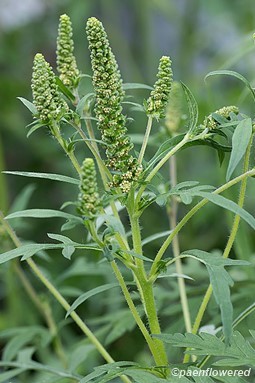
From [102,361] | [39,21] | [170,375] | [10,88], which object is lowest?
[102,361]

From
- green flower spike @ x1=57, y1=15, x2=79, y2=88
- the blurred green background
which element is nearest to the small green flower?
green flower spike @ x1=57, y1=15, x2=79, y2=88

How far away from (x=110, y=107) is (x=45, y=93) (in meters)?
0.06

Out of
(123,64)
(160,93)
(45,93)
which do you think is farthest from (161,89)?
(123,64)

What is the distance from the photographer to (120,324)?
1.11 meters

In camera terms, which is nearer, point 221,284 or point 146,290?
point 221,284

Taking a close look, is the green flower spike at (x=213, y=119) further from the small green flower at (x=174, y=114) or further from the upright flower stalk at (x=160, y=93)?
the small green flower at (x=174, y=114)

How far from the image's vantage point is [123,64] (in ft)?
8.77

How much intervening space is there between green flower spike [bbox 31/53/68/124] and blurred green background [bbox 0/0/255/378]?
1203 mm

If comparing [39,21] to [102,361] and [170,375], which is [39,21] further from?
[170,375]

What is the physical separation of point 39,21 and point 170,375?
7.02ft

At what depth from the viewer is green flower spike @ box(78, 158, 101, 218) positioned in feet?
2.00

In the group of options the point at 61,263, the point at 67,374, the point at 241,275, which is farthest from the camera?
the point at 61,263

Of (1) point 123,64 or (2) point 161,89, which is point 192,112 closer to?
(2) point 161,89

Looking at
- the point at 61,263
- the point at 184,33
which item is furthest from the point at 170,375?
the point at 184,33
